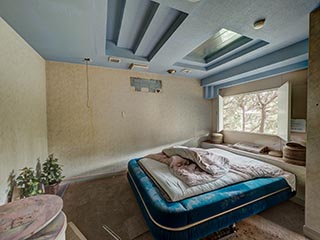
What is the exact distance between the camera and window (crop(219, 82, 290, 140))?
96.0 inches

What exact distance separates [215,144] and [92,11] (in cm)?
364

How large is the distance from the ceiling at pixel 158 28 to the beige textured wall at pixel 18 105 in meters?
0.19

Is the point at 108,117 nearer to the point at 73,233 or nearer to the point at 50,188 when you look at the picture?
the point at 50,188

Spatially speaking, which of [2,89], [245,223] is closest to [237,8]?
[245,223]

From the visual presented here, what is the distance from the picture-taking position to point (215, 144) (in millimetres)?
3605

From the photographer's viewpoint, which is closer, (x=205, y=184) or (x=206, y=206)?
(x=206, y=206)

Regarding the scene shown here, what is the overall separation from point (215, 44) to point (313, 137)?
188 centimetres

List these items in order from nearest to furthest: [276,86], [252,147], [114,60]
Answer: [114,60]
[276,86]
[252,147]

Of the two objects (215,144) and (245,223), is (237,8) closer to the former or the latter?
(245,223)

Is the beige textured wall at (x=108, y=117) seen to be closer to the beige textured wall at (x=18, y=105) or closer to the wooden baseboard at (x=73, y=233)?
the beige textured wall at (x=18, y=105)

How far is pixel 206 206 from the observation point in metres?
1.33

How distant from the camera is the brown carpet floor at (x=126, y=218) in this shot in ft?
4.80

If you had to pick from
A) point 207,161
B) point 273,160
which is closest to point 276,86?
point 273,160

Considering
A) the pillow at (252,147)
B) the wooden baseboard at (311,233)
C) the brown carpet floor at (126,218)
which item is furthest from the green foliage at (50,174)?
the pillow at (252,147)
